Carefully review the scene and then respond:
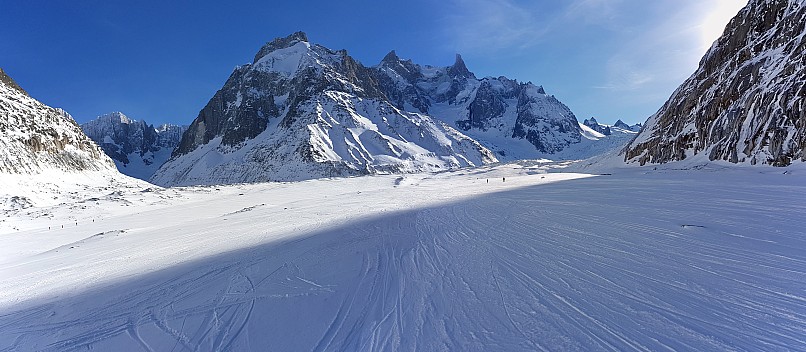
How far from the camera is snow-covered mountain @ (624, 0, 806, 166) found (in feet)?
64.7

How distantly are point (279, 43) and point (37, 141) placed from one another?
158930 millimetres

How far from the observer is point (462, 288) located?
511 cm

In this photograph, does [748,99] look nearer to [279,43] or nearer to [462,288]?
[462,288]

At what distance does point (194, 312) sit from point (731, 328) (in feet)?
21.6

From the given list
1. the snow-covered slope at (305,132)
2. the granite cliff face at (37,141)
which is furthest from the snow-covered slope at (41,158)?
the snow-covered slope at (305,132)

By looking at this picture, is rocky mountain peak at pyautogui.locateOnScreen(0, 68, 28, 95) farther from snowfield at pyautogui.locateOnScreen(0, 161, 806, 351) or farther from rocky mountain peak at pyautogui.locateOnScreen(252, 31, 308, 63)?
rocky mountain peak at pyautogui.locateOnScreen(252, 31, 308, 63)

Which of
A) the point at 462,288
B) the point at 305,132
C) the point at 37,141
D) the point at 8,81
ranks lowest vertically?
the point at 462,288

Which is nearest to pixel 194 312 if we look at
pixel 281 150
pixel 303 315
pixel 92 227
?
pixel 303 315

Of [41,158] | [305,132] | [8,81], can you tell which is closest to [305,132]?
[305,132]

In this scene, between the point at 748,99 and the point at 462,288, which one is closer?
the point at 462,288

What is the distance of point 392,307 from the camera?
15.5 feet

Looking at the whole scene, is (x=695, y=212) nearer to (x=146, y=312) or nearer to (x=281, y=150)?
(x=146, y=312)

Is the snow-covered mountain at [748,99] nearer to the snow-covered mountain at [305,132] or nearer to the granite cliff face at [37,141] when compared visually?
the granite cliff face at [37,141]

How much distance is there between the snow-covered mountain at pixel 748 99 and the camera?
776 inches
